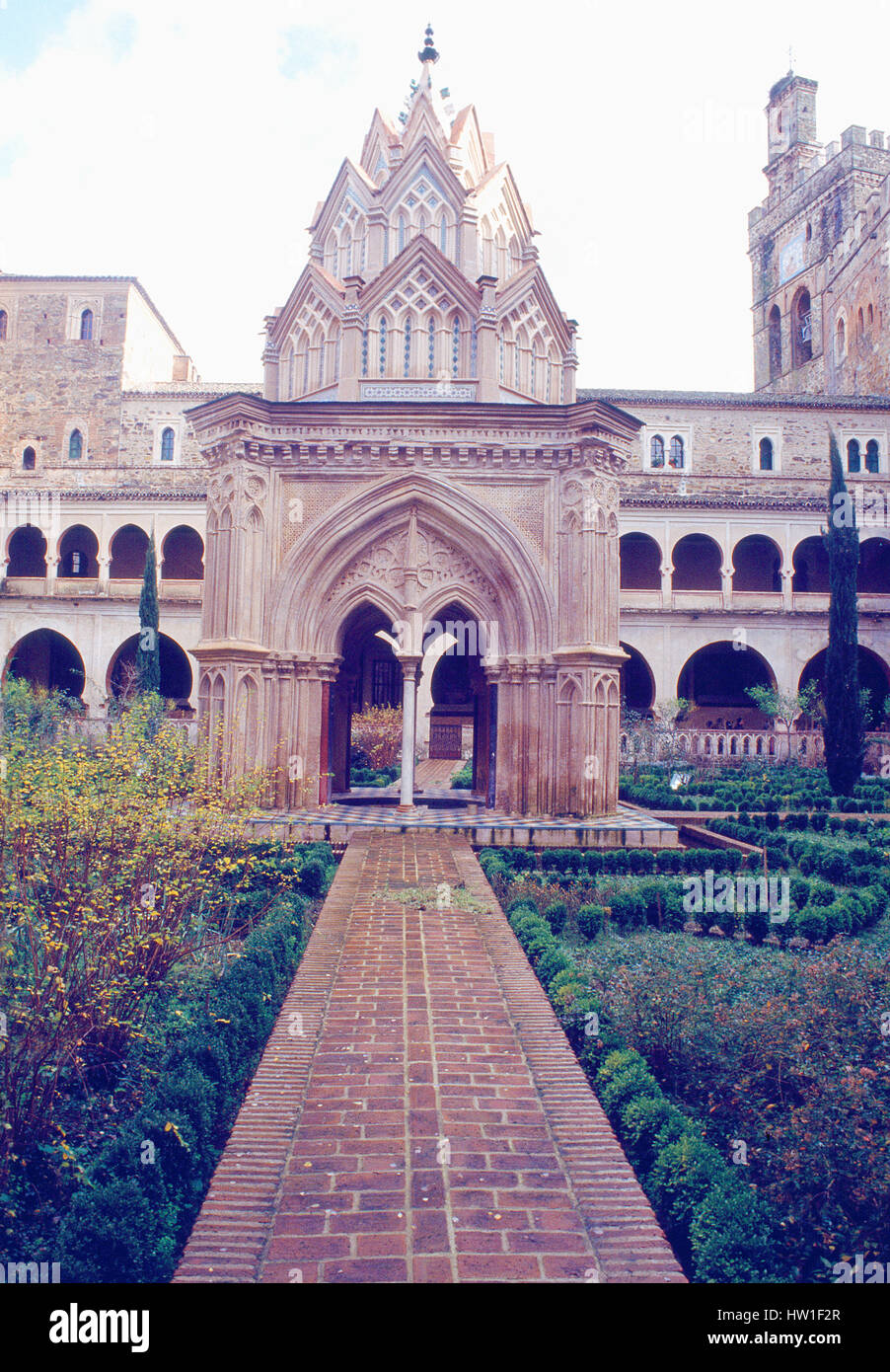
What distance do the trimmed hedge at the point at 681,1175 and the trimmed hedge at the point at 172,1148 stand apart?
205 centimetres

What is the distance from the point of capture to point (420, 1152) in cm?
384

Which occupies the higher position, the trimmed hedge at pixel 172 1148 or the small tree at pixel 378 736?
the small tree at pixel 378 736

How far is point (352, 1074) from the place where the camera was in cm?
467

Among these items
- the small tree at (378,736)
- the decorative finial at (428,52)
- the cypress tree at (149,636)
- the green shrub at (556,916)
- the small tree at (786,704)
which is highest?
the decorative finial at (428,52)

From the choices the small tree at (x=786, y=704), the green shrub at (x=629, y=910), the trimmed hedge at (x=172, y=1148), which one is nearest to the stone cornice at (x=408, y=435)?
the green shrub at (x=629, y=910)

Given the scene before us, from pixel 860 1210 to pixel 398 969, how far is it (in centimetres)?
349

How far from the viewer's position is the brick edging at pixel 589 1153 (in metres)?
3.20

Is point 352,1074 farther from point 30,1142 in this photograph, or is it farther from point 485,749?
point 485,749

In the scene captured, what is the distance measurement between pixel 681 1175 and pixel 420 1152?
3.74ft

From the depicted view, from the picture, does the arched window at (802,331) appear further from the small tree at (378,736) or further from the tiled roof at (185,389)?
the small tree at (378,736)

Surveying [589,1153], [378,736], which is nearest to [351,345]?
[378,736]

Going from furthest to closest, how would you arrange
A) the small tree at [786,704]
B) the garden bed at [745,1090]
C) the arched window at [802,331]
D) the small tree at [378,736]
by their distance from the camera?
the arched window at [802,331] → the small tree at [786,704] → the small tree at [378,736] → the garden bed at [745,1090]

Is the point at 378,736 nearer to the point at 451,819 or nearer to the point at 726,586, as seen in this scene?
the point at 451,819

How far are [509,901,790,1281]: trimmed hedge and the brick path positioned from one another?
0.58ft
